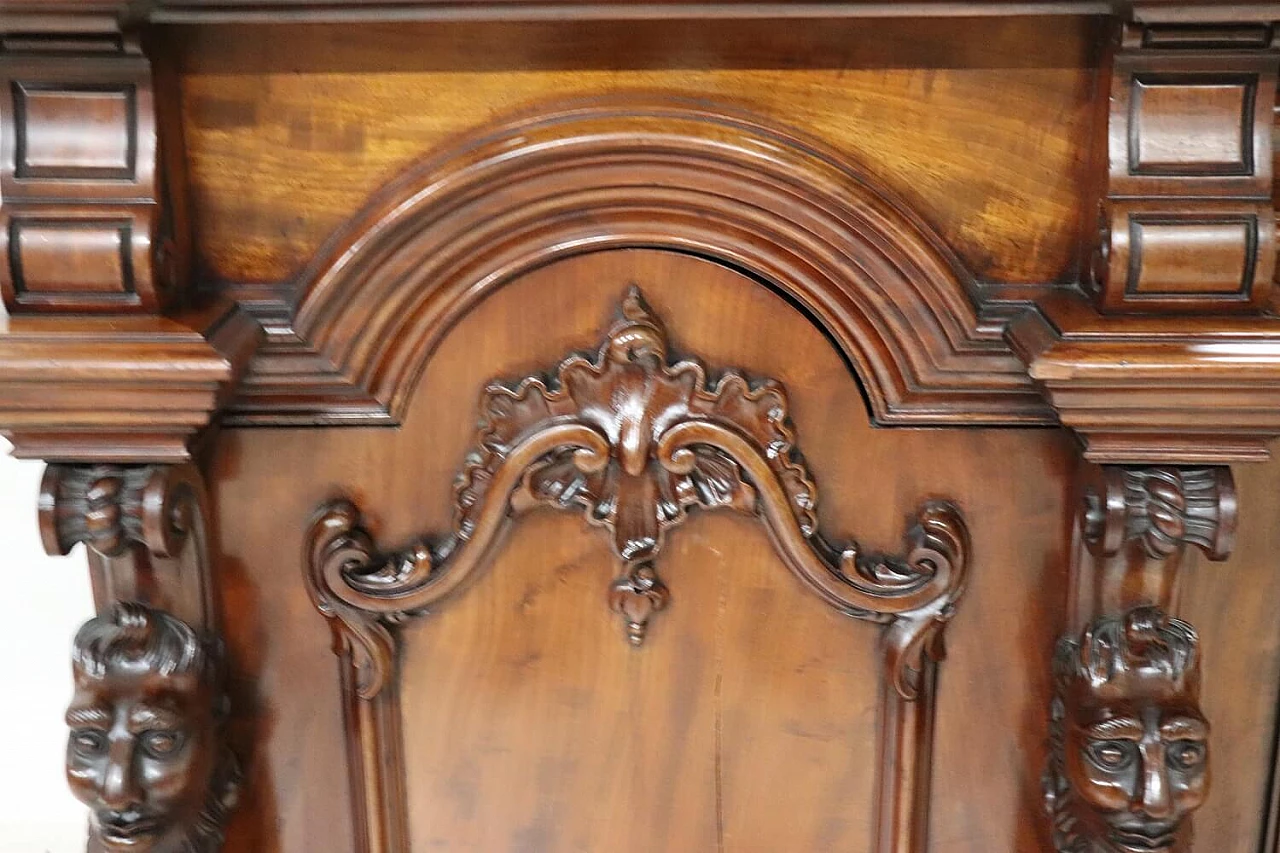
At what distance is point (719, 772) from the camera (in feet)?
2.65

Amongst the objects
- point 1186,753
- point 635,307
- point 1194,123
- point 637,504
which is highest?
point 1194,123

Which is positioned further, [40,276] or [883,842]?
[883,842]

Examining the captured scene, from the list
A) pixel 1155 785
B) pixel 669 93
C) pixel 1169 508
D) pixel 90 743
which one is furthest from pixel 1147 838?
pixel 90 743

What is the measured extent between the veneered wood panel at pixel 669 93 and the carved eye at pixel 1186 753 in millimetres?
301

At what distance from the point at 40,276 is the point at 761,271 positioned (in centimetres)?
42

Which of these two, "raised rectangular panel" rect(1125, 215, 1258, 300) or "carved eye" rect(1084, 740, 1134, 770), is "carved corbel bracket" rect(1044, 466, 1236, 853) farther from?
"raised rectangular panel" rect(1125, 215, 1258, 300)

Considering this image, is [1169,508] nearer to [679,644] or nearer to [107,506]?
[679,644]

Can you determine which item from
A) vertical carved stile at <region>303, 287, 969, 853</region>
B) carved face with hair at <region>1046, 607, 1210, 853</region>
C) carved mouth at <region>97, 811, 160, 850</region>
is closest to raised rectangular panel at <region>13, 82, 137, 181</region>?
vertical carved stile at <region>303, 287, 969, 853</region>

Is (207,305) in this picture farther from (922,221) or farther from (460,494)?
(922,221)

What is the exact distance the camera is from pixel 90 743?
0.71 m

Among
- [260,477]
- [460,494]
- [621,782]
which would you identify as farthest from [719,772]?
[260,477]

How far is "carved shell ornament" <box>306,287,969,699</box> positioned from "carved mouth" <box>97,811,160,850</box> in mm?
165

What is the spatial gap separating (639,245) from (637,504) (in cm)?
16

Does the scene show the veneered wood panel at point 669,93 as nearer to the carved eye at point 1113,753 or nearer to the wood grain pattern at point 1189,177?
the wood grain pattern at point 1189,177
